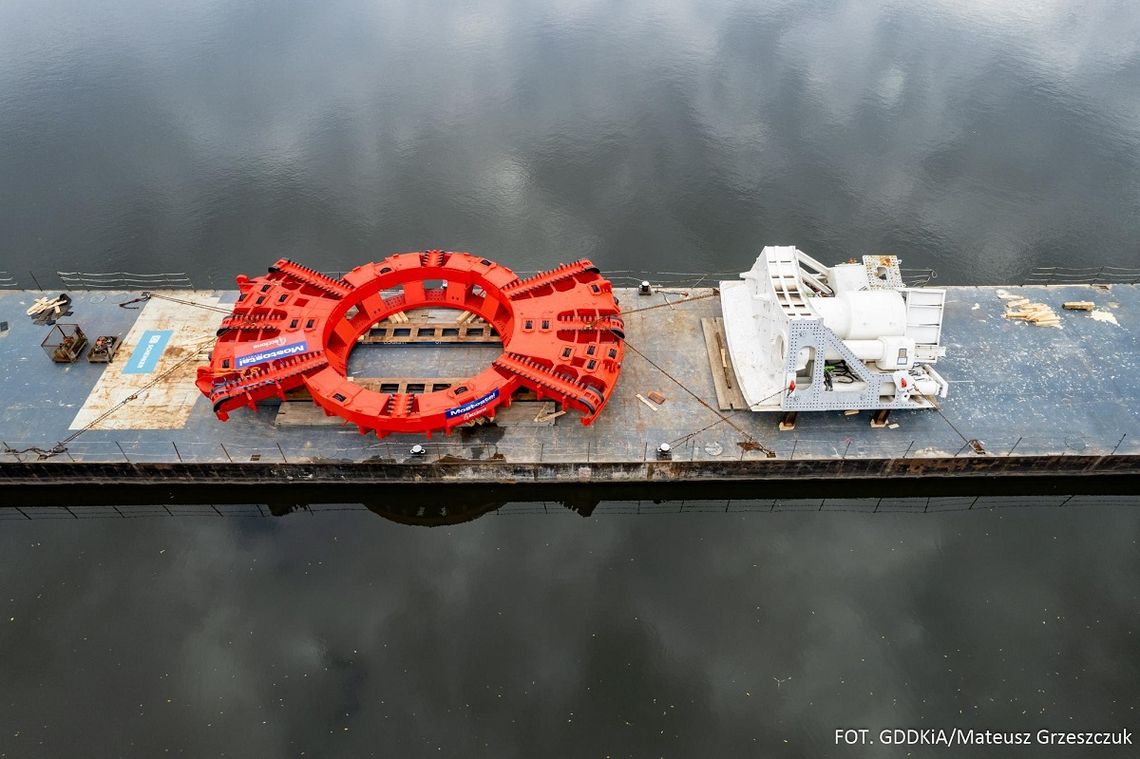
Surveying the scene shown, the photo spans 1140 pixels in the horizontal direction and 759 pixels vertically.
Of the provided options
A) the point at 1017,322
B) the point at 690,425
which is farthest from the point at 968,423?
the point at 690,425

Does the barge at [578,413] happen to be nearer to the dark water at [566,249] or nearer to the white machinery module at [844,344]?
the white machinery module at [844,344]

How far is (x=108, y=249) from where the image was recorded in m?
52.2

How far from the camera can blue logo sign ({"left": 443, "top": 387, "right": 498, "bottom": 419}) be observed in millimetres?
34938

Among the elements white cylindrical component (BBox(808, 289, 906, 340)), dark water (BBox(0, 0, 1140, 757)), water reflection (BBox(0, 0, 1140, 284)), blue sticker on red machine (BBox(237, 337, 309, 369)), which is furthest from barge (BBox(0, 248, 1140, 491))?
water reflection (BBox(0, 0, 1140, 284))

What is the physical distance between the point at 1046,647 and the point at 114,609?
4187cm

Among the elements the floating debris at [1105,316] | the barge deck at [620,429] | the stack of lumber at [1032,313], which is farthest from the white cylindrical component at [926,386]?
the floating debris at [1105,316]

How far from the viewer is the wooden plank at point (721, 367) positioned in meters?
38.0

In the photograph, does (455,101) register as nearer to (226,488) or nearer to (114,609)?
(226,488)

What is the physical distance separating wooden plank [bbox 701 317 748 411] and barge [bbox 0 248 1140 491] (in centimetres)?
12

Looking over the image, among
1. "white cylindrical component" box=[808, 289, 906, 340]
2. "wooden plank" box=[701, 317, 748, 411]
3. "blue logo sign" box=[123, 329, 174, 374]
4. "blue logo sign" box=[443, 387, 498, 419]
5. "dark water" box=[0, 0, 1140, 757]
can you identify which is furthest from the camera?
"blue logo sign" box=[123, 329, 174, 374]

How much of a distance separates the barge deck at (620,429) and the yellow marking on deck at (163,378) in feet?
0.38

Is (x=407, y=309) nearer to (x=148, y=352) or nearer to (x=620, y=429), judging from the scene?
(x=148, y=352)

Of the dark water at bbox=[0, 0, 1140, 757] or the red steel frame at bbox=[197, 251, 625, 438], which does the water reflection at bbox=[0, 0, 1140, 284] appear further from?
the red steel frame at bbox=[197, 251, 625, 438]

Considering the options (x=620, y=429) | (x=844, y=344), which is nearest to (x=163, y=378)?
(x=620, y=429)
